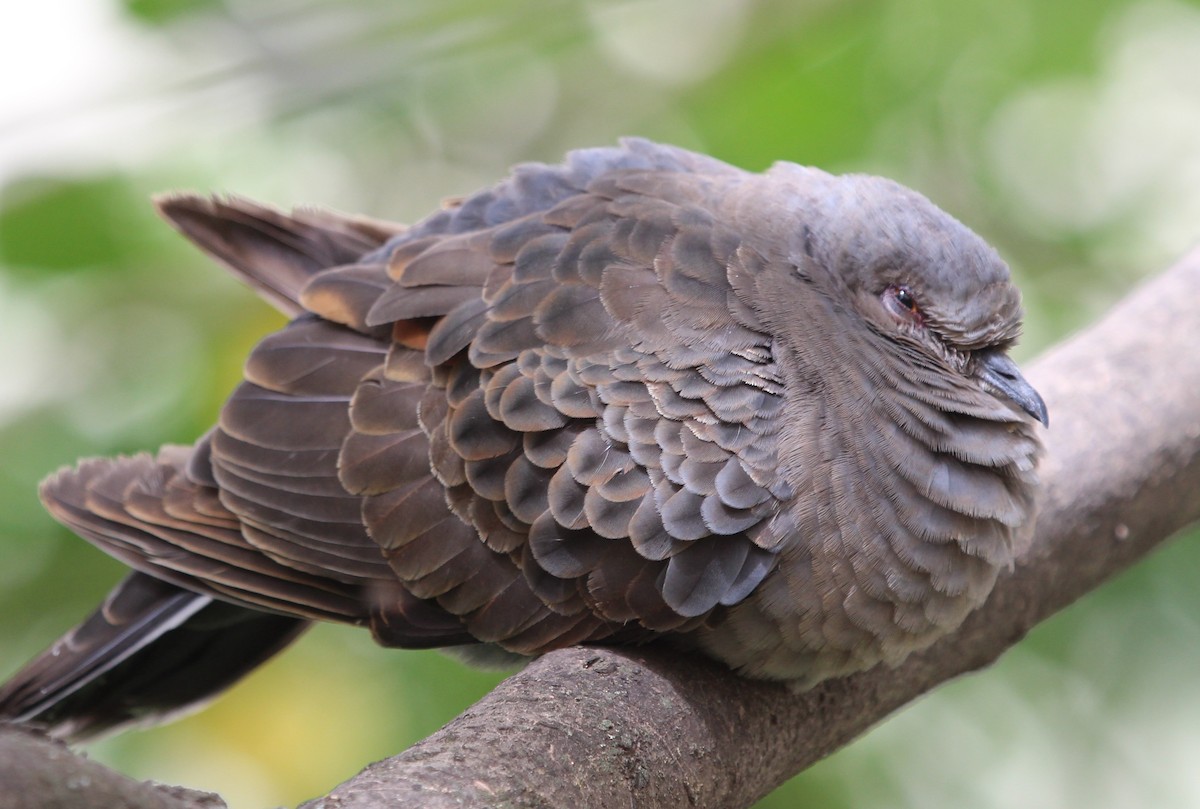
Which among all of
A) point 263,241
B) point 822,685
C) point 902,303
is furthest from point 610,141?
point 822,685

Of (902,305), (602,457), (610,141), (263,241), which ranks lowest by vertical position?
(602,457)

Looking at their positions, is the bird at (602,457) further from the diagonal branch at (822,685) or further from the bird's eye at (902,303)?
the diagonal branch at (822,685)

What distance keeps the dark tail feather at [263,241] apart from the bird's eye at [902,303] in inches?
61.9

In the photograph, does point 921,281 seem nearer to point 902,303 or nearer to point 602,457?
point 902,303

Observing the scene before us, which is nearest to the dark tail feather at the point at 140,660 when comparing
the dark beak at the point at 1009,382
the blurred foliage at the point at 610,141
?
the blurred foliage at the point at 610,141

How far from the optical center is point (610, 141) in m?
4.52

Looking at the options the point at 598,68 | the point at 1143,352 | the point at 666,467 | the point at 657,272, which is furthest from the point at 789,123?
the point at 666,467

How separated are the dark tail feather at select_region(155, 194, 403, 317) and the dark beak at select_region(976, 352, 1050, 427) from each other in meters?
1.81

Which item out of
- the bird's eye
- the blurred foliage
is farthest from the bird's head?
the blurred foliage

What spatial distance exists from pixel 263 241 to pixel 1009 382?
2.12 meters

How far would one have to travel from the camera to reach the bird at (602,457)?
2.49 meters

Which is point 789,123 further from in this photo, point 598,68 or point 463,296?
point 463,296

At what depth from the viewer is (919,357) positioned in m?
2.77

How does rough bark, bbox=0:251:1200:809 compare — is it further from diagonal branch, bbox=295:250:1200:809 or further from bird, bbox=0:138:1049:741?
bird, bbox=0:138:1049:741
